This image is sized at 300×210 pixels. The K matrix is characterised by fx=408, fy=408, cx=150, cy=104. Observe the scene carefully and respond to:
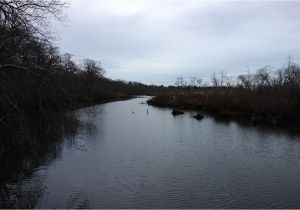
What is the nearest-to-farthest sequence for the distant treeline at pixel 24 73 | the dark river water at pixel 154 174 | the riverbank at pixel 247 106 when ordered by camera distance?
the distant treeline at pixel 24 73, the dark river water at pixel 154 174, the riverbank at pixel 247 106

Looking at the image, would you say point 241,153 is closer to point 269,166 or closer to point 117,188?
point 269,166

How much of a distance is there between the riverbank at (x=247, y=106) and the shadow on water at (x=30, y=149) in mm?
27733

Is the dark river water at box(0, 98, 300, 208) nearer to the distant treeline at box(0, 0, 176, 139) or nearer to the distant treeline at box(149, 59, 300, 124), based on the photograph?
the distant treeline at box(0, 0, 176, 139)

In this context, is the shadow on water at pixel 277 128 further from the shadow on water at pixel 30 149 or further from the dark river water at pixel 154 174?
the shadow on water at pixel 30 149

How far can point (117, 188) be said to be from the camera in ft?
50.3

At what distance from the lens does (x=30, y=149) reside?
32.5ft

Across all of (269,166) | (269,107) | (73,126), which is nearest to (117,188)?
(73,126)

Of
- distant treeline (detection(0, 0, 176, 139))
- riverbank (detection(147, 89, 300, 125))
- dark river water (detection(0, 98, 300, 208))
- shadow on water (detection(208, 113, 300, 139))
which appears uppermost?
distant treeline (detection(0, 0, 176, 139))

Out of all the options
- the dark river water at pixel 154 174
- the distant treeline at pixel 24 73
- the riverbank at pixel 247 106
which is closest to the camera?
the distant treeline at pixel 24 73

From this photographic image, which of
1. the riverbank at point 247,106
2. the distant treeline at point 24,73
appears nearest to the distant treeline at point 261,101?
the riverbank at point 247,106

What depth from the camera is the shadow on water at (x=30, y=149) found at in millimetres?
9811

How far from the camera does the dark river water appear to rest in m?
13.7

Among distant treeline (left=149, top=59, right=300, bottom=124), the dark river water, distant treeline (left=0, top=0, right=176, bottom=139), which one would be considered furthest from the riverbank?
distant treeline (left=0, top=0, right=176, bottom=139)

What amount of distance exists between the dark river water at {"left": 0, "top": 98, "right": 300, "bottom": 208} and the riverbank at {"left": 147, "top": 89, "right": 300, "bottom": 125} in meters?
16.0
